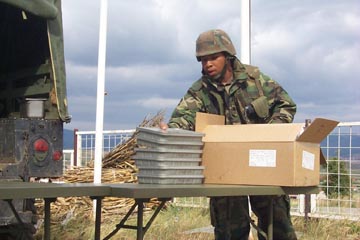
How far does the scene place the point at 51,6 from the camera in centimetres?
509

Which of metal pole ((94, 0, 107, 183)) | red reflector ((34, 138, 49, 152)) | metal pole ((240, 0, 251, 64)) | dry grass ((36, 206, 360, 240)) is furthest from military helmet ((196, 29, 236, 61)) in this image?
metal pole ((94, 0, 107, 183))

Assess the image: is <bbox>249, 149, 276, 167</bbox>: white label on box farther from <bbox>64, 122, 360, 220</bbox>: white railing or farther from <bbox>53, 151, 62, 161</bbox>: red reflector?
<bbox>64, 122, 360, 220</bbox>: white railing

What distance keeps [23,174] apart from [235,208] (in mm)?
1634

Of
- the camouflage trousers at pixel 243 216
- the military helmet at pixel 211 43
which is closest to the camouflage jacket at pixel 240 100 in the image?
the military helmet at pixel 211 43

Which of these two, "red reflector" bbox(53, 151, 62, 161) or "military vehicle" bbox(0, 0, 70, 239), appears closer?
"military vehicle" bbox(0, 0, 70, 239)

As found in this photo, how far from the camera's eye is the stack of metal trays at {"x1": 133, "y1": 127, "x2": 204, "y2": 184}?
357 centimetres

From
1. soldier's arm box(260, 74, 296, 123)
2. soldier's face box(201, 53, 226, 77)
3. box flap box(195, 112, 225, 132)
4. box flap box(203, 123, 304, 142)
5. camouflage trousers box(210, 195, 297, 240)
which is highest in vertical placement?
soldier's face box(201, 53, 226, 77)

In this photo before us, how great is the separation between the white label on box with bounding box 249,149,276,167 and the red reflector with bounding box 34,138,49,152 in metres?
1.98

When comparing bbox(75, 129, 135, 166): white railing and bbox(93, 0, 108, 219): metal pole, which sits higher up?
bbox(93, 0, 108, 219): metal pole

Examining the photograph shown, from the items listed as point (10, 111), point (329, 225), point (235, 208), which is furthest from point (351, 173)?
point (10, 111)

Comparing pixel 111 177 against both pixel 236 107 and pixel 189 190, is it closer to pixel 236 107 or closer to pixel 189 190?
pixel 236 107

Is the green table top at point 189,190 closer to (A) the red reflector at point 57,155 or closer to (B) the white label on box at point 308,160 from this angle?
(B) the white label on box at point 308,160

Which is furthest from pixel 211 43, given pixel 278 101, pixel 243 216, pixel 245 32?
pixel 245 32

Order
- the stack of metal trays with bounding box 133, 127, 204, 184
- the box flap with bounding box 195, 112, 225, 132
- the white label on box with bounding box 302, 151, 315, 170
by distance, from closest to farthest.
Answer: the stack of metal trays with bounding box 133, 127, 204, 184, the white label on box with bounding box 302, 151, 315, 170, the box flap with bounding box 195, 112, 225, 132
